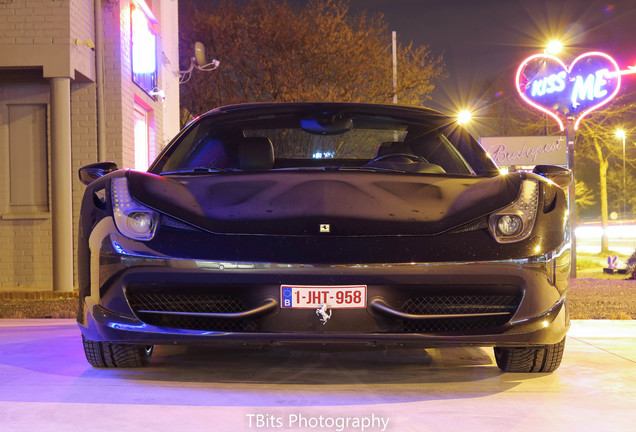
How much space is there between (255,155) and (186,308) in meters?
1.12

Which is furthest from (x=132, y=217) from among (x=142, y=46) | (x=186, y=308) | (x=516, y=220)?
(x=142, y=46)

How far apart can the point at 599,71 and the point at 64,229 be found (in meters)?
13.6

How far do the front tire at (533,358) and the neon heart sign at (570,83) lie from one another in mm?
14405

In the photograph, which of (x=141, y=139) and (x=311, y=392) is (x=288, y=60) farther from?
(x=311, y=392)

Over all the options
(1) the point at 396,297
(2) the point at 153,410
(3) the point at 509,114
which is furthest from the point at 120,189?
(3) the point at 509,114

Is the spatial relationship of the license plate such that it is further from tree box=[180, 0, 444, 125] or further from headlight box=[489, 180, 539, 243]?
tree box=[180, 0, 444, 125]

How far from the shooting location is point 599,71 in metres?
19.3

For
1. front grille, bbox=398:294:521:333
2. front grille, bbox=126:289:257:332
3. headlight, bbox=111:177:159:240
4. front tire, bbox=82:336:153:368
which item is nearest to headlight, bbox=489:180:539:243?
front grille, bbox=398:294:521:333

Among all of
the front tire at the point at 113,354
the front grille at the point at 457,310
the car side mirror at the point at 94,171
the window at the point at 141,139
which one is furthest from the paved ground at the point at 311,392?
the window at the point at 141,139

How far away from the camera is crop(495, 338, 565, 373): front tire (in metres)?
3.64

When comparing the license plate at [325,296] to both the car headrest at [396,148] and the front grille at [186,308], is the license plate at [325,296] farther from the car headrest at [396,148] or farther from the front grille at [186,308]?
the car headrest at [396,148]

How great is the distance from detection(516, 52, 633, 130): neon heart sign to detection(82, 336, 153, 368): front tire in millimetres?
15043

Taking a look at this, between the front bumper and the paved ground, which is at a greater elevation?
the front bumper

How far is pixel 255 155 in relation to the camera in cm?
406
